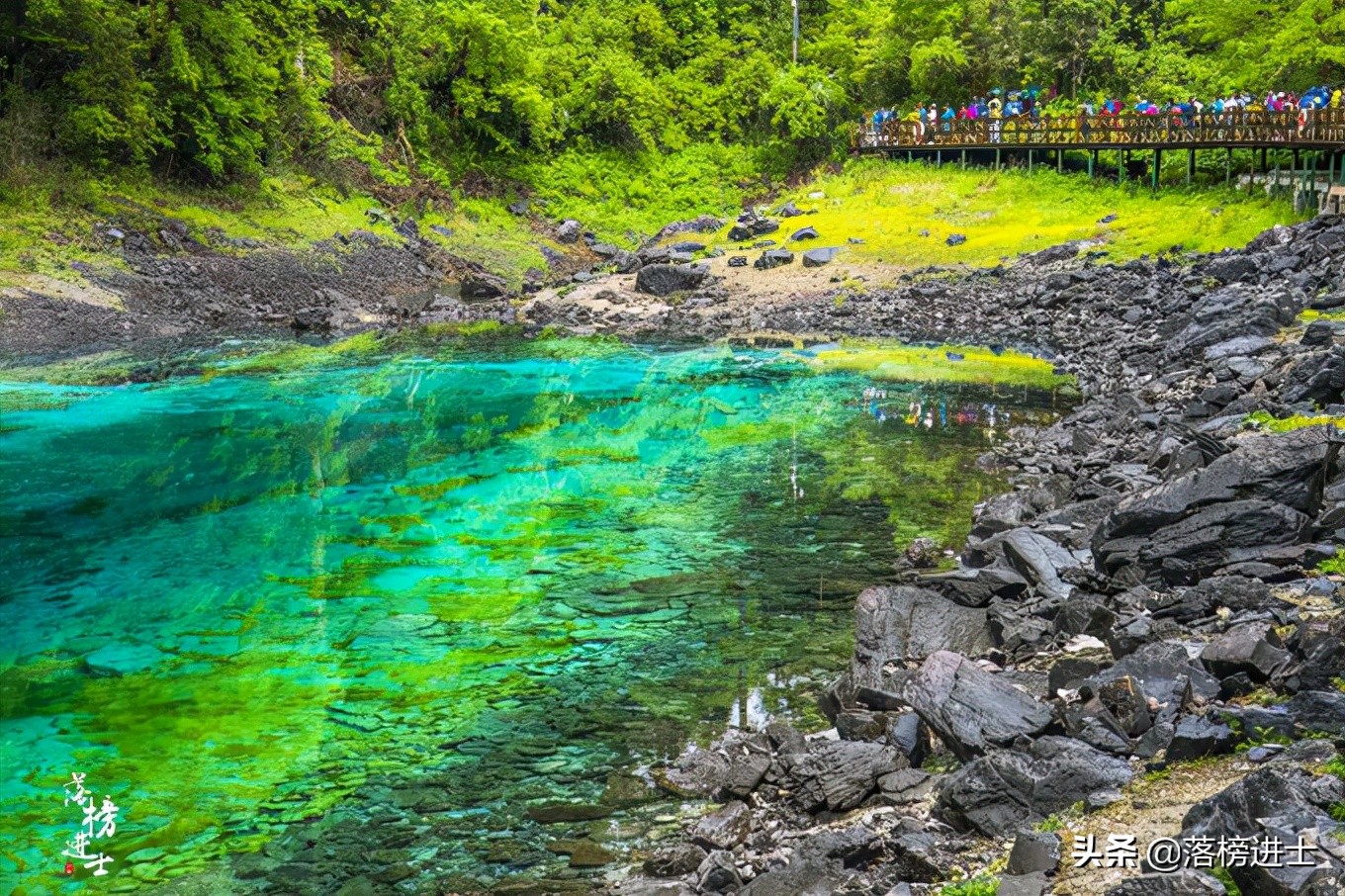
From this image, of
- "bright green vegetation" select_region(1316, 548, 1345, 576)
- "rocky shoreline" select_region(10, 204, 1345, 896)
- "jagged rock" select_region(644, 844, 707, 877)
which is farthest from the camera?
"bright green vegetation" select_region(1316, 548, 1345, 576)

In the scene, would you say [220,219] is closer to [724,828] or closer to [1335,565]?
[724,828]

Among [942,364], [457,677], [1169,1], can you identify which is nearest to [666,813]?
[457,677]

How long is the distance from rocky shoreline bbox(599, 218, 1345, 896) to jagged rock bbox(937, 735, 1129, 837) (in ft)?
0.04

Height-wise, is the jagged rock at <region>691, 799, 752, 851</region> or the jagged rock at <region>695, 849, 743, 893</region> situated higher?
the jagged rock at <region>695, 849, 743, 893</region>

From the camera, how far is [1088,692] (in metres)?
8.54

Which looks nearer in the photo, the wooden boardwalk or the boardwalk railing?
the boardwalk railing

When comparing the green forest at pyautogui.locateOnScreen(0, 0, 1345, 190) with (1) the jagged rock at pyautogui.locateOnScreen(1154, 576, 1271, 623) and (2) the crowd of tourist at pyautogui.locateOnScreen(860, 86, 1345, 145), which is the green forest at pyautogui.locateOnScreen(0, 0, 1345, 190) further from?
(1) the jagged rock at pyautogui.locateOnScreen(1154, 576, 1271, 623)

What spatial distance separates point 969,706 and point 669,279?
33.4 m

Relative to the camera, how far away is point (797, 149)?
188 ft

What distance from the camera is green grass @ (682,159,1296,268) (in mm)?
34875

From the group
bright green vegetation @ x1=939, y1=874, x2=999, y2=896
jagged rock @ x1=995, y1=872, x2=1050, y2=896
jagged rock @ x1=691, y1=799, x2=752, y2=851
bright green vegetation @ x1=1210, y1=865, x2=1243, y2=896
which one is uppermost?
bright green vegetation @ x1=1210, y1=865, x2=1243, y2=896

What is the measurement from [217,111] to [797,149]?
2654 cm

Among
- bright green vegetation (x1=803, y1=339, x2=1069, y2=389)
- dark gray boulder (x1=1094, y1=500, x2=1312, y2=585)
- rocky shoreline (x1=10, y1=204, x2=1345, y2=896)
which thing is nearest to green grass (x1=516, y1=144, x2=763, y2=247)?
bright green vegetation (x1=803, y1=339, x2=1069, y2=389)

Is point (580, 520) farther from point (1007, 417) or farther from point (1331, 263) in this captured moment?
point (1331, 263)
